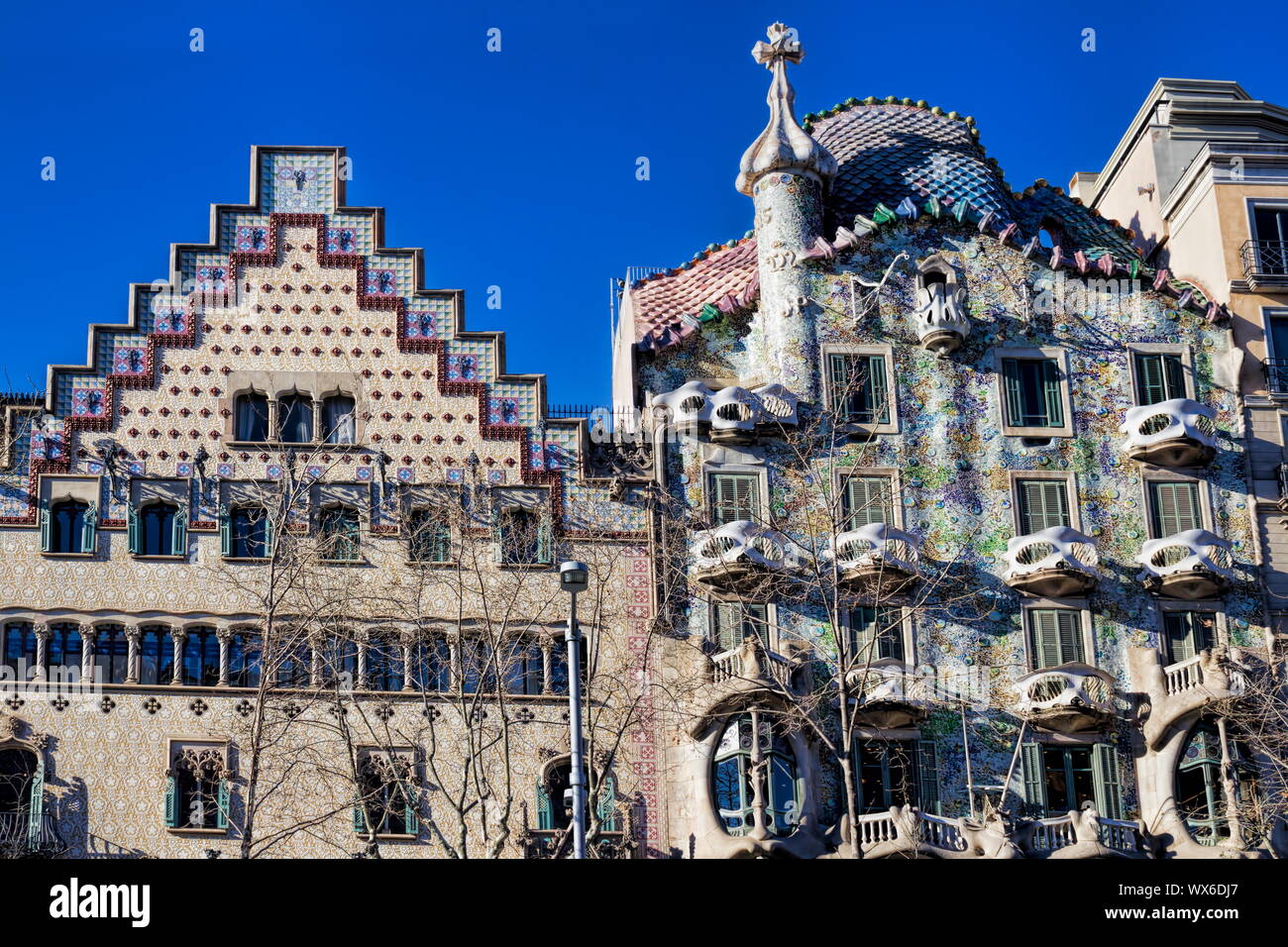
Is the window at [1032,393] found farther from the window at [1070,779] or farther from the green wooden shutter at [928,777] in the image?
the green wooden shutter at [928,777]

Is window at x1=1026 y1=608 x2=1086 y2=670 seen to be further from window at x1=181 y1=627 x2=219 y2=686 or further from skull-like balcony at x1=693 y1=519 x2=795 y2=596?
window at x1=181 y1=627 x2=219 y2=686

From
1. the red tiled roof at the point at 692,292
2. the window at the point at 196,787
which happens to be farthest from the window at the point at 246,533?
the red tiled roof at the point at 692,292

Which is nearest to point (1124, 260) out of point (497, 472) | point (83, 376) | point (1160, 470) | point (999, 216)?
point (999, 216)

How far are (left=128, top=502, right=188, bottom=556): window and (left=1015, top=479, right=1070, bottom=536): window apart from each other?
44.0 ft

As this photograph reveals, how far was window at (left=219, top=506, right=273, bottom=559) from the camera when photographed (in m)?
31.8

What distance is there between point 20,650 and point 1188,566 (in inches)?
714

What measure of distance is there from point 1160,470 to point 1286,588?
9.07 feet

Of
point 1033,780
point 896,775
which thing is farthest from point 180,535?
point 1033,780

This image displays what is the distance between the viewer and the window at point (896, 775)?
→ 31047 millimetres

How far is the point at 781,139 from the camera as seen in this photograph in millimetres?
35312

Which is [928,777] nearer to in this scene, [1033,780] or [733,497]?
[1033,780]

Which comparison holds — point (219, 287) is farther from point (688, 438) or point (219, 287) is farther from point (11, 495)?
point (688, 438)

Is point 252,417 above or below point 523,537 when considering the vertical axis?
above

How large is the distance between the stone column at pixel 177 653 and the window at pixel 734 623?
26.8ft
